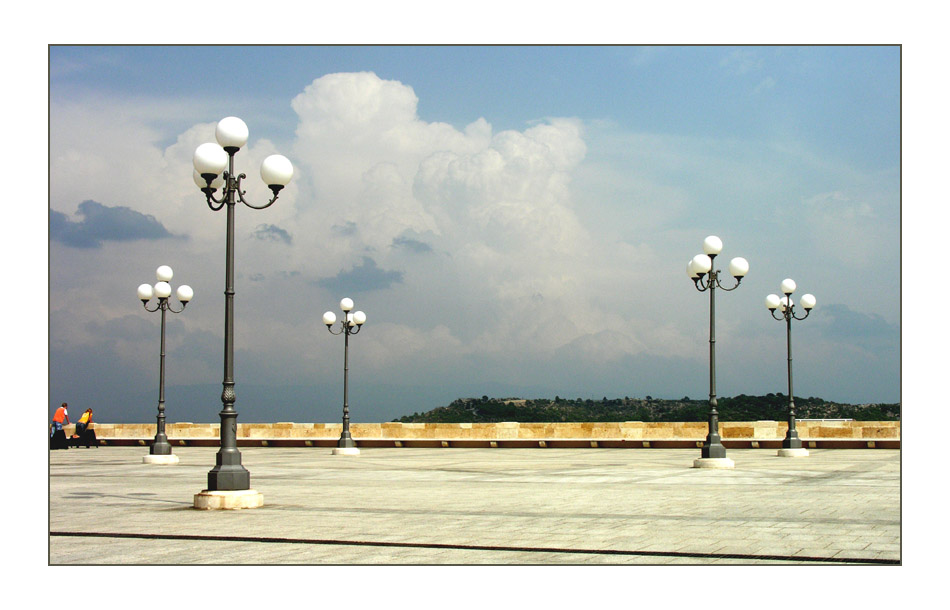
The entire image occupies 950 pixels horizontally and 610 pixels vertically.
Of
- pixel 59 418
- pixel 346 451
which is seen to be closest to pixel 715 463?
pixel 346 451

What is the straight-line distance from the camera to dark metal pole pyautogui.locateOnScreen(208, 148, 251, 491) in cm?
1353

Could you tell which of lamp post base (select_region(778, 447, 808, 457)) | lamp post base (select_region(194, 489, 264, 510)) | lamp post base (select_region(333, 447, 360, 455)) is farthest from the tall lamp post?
lamp post base (select_region(778, 447, 808, 457))

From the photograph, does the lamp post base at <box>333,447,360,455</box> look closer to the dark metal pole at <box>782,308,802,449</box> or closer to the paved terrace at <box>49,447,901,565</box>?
the paved terrace at <box>49,447,901,565</box>

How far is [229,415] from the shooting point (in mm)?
13906

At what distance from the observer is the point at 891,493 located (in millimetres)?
15078

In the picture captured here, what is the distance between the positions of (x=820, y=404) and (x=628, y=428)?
987 cm

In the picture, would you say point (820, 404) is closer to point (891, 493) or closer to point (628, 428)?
point (628, 428)

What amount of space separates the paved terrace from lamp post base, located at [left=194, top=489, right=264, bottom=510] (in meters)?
0.26

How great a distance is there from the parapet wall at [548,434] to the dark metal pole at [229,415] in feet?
76.2

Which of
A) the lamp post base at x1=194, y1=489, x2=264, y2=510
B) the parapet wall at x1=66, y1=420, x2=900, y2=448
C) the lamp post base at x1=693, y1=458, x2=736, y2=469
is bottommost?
the parapet wall at x1=66, y1=420, x2=900, y2=448

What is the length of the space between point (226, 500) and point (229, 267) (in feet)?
9.80

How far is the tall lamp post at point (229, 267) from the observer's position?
1328 cm

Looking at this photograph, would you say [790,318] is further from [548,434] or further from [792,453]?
[548,434]
